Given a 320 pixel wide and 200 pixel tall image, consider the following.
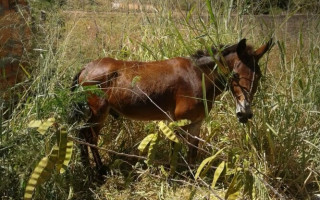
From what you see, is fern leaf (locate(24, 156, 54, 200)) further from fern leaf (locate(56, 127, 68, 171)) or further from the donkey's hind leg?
the donkey's hind leg

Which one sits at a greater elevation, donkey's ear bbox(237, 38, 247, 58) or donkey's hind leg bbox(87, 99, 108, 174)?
donkey's ear bbox(237, 38, 247, 58)

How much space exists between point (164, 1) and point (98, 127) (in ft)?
6.46

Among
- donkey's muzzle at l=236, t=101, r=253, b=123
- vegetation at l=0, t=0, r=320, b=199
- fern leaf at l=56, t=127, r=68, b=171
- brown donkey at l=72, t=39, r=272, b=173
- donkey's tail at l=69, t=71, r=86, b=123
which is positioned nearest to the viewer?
fern leaf at l=56, t=127, r=68, b=171

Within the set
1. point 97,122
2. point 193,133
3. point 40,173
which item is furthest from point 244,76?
point 40,173

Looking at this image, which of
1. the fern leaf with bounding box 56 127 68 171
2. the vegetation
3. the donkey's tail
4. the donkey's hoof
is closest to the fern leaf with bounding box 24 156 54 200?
the fern leaf with bounding box 56 127 68 171

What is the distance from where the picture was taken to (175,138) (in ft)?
8.11

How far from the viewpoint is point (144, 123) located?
4.31 metres

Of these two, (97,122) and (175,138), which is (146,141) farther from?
(97,122)

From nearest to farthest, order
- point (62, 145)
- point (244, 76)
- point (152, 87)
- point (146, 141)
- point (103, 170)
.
Answer: point (62, 145)
point (146, 141)
point (244, 76)
point (152, 87)
point (103, 170)

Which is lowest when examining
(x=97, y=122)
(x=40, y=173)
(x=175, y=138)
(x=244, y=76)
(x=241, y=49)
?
(x=97, y=122)

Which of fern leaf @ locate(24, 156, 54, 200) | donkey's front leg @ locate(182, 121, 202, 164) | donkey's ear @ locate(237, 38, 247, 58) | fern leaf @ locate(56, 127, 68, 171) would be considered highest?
donkey's ear @ locate(237, 38, 247, 58)

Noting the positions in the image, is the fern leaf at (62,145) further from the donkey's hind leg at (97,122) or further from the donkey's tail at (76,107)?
the donkey's hind leg at (97,122)

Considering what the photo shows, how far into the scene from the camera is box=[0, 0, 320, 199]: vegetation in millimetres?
2721

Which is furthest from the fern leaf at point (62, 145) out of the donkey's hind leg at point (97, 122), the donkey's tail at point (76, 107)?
the donkey's hind leg at point (97, 122)
